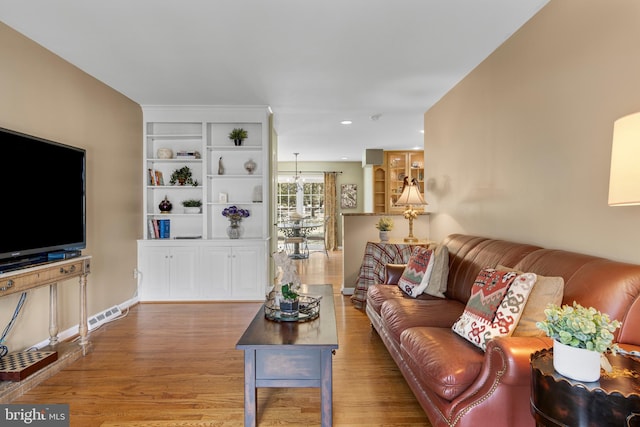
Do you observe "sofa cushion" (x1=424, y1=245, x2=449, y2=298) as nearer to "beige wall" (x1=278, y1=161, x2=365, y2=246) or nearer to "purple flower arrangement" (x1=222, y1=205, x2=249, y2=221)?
"purple flower arrangement" (x1=222, y1=205, x2=249, y2=221)

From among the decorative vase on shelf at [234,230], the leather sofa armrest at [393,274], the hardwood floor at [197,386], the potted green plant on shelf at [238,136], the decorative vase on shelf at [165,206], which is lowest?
the hardwood floor at [197,386]

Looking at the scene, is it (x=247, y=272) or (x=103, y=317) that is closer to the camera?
(x=103, y=317)

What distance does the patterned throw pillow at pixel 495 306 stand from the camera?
1.75 metres

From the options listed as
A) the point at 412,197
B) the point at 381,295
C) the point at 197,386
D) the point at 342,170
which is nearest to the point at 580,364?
the point at 381,295

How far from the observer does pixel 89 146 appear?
359cm

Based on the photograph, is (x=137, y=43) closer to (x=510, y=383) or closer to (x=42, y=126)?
(x=42, y=126)

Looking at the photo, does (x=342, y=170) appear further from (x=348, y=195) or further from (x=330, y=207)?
(x=330, y=207)

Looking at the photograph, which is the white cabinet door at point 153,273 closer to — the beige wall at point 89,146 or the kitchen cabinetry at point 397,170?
the beige wall at point 89,146

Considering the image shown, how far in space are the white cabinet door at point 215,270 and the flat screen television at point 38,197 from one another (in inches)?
65.8

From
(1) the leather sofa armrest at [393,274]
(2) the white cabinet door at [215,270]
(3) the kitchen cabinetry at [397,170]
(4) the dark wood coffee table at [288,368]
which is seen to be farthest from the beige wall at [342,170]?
(4) the dark wood coffee table at [288,368]

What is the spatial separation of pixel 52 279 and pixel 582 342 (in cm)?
320

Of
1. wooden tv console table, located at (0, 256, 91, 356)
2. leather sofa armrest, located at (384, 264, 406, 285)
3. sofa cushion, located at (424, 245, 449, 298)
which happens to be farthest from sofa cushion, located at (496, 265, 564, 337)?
wooden tv console table, located at (0, 256, 91, 356)

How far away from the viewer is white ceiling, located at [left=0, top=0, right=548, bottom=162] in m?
2.43

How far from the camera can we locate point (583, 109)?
2.10 meters
